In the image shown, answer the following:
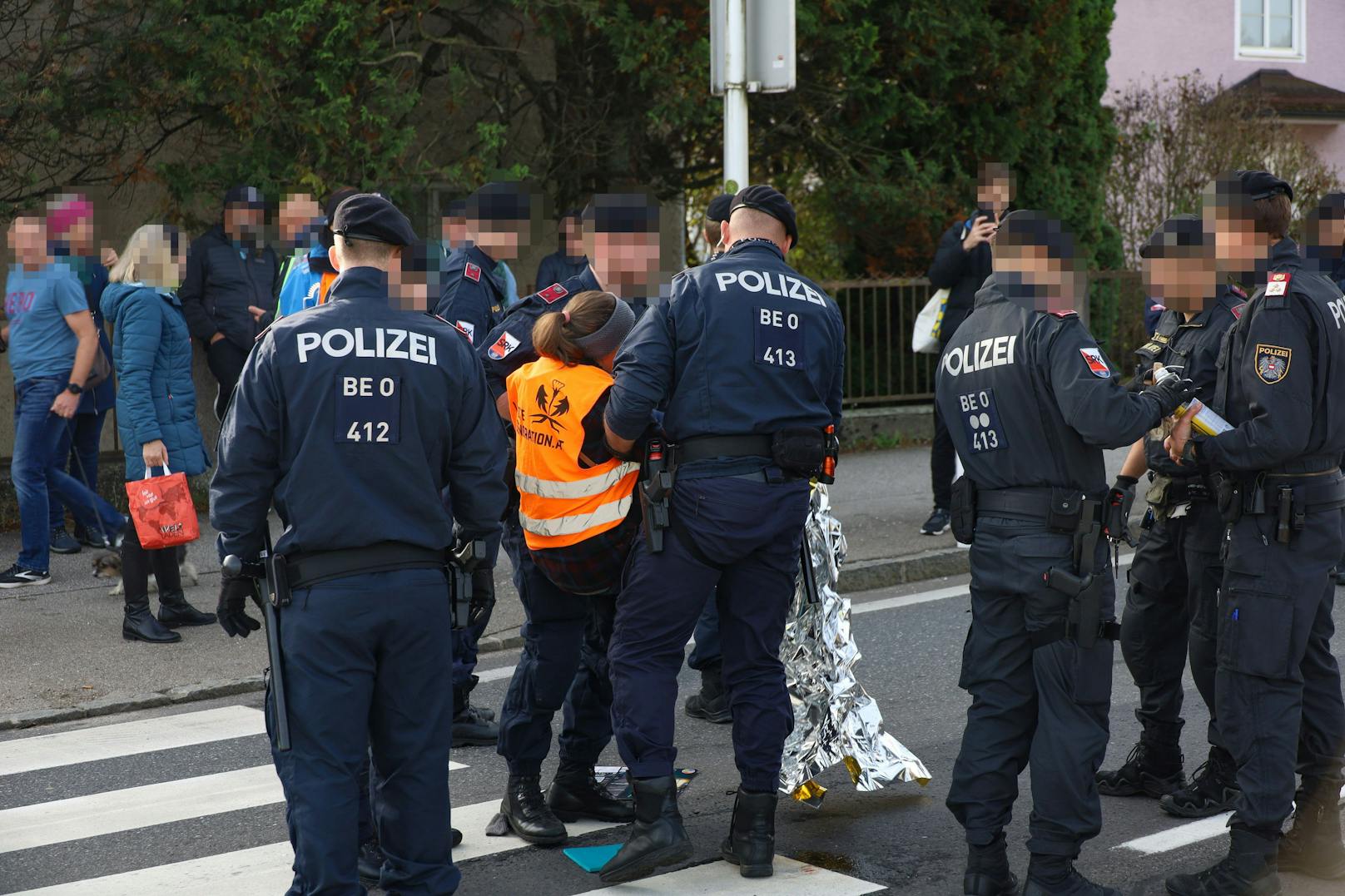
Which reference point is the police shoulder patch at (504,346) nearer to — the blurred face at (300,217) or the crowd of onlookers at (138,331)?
the crowd of onlookers at (138,331)

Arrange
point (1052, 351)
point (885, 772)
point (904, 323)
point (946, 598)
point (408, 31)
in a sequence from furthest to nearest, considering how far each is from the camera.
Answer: point (904, 323) → point (408, 31) → point (946, 598) → point (885, 772) → point (1052, 351)

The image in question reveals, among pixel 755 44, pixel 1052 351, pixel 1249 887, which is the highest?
pixel 755 44

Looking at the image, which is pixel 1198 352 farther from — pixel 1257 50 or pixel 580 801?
pixel 1257 50

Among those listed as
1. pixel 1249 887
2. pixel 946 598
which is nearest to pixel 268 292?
pixel 946 598

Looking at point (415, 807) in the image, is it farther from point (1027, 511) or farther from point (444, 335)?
point (1027, 511)

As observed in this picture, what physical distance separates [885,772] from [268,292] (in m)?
6.45

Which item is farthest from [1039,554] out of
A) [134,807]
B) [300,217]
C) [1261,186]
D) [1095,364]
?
[300,217]

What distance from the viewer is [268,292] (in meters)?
10.0

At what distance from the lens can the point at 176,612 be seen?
7.59 m

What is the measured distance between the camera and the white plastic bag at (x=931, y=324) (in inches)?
369

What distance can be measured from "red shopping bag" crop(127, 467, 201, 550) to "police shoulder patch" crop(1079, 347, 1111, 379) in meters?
4.67

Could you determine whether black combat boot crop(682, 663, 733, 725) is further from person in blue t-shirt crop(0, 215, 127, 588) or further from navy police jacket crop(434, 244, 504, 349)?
person in blue t-shirt crop(0, 215, 127, 588)

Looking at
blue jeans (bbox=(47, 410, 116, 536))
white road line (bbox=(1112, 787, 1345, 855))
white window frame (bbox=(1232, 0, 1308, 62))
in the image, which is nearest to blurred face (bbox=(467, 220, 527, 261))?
white road line (bbox=(1112, 787, 1345, 855))

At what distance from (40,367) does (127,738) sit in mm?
3109
